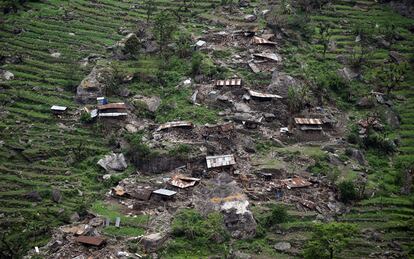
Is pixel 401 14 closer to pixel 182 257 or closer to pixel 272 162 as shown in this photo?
pixel 272 162

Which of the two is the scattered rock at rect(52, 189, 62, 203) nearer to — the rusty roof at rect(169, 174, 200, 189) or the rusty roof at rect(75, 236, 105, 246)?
the rusty roof at rect(75, 236, 105, 246)

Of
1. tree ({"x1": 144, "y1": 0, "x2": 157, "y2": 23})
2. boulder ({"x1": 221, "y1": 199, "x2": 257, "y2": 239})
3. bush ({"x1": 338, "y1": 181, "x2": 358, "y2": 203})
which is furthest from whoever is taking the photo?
tree ({"x1": 144, "y1": 0, "x2": 157, "y2": 23})

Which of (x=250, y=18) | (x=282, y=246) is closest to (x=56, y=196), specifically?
(x=282, y=246)

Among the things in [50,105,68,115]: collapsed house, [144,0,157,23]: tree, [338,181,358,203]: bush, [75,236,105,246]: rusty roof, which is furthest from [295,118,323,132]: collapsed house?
[144,0,157,23]: tree

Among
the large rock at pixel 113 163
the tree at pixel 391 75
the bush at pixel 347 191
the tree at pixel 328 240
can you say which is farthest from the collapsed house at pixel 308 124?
the tree at pixel 328 240

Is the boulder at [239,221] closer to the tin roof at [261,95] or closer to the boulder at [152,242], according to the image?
the boulder at [152,242]

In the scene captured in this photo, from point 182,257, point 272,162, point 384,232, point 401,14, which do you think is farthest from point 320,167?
point 401,14
